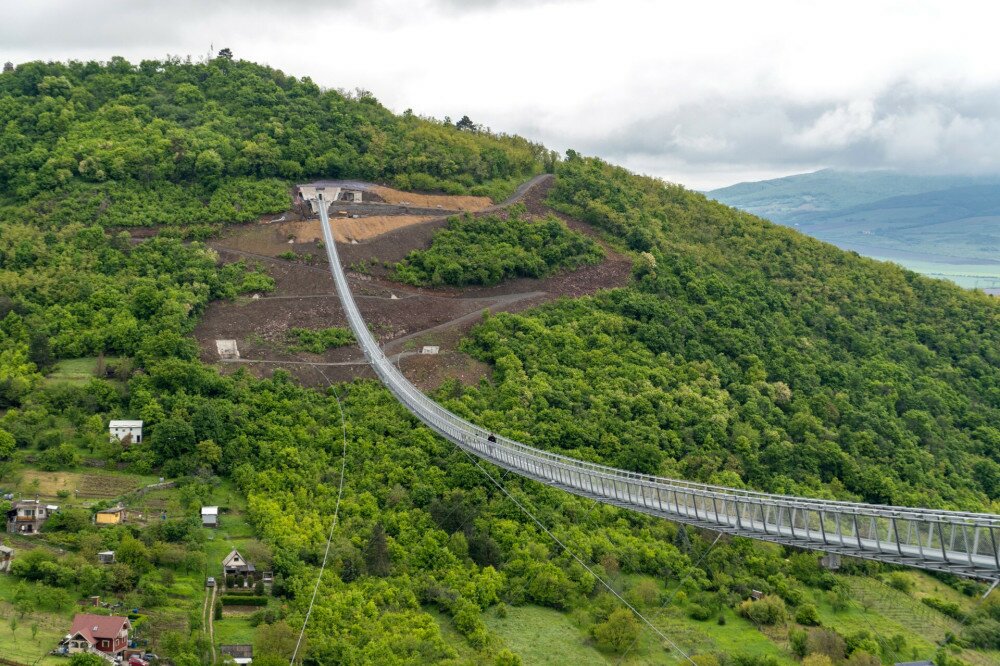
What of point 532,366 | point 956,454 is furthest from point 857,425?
point 532,366

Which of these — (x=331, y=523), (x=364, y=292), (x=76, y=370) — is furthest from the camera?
(x=364, y=292)

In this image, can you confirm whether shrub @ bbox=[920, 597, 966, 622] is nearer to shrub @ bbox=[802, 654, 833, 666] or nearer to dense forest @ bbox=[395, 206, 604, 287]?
shrub @ bbox=[802, 654, 833, 666]

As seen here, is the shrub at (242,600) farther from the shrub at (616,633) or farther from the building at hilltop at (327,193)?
the building at hilltop at (327,193)

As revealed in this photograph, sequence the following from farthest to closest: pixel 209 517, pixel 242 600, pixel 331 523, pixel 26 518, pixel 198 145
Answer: pixel 198 145, pixel 331 523, pixel 209 517, pixel 26 518, pixel 242 600

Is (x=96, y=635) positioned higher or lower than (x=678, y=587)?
higher

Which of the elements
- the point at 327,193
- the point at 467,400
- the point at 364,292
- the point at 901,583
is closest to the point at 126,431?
the point at 467,400

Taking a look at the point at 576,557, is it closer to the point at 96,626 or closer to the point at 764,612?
the point at 764,612

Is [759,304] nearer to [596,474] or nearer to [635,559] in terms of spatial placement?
[635,559]
